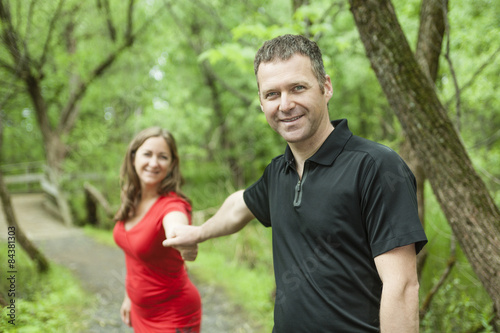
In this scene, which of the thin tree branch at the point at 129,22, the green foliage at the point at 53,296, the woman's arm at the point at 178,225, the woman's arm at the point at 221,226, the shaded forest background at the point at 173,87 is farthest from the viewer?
the thin tree branch at the point at 129,22

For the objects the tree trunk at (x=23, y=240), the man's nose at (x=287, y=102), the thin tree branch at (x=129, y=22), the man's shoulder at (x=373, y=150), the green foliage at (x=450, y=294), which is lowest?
the green foliage at (x=450, y=294)

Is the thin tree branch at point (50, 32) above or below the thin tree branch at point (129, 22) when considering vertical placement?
below

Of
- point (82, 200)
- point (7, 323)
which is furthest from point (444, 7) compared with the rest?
point (82, 200)

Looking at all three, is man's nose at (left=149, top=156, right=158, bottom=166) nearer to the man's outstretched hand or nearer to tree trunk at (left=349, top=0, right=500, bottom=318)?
the man's outstretched hand

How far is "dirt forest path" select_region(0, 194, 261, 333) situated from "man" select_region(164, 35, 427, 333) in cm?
362

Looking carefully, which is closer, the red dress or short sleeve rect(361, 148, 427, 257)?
short sleeve rect(361, 148, 427, 257)

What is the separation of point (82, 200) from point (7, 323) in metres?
Result: 10.3

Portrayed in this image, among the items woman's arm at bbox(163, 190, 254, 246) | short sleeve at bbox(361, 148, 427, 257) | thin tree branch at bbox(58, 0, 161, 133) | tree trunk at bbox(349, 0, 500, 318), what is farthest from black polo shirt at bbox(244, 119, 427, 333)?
thin tree branch at bbox(58, 0, 161, 133)

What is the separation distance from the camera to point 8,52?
8.51m

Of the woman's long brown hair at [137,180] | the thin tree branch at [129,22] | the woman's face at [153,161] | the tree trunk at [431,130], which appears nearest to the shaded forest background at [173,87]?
the thin tree branch at [129,22]

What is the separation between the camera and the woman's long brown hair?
2.58 m

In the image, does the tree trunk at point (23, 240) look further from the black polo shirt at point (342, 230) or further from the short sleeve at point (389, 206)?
the short sleeve at point (389, 206)

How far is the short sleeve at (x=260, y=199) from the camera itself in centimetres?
190

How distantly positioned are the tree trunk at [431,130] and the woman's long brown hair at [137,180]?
4.81 ft
